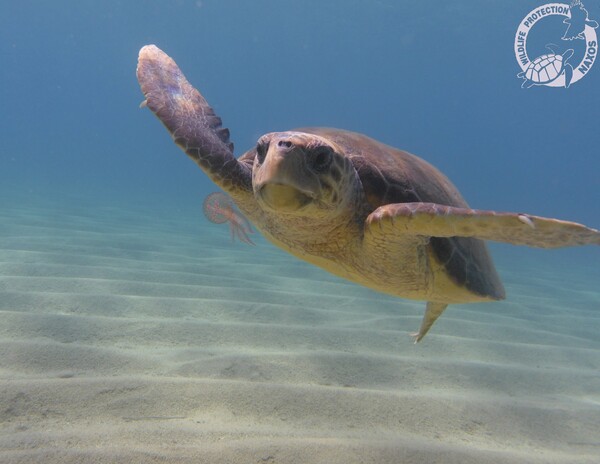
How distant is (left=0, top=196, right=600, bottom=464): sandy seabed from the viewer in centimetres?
212

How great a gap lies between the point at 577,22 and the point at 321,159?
43375mm

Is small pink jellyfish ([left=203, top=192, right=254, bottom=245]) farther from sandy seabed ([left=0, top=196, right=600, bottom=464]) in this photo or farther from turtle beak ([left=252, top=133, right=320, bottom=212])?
turtle beak ([left=252, top=133, right=320, bottom=212])

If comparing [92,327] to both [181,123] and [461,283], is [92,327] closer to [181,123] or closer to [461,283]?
[181,123]

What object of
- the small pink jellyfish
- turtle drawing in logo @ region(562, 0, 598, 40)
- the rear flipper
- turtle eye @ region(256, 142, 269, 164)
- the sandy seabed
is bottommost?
the sandy seabed

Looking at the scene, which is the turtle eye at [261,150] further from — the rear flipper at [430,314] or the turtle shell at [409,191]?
the rear flipper at [430,314]

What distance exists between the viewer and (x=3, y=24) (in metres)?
88.8

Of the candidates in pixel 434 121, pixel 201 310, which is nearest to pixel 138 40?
pixel 434 121

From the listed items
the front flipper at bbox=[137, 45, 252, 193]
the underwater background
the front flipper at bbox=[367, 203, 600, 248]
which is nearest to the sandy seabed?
the underwater background

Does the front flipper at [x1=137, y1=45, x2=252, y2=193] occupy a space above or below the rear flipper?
above

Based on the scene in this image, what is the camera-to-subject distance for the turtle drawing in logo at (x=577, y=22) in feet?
104

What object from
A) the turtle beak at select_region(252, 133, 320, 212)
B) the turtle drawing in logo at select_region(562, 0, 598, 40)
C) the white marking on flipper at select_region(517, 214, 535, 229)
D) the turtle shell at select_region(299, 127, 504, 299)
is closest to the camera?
the white marking on flipper at select_region(517, 214, 535, 229)

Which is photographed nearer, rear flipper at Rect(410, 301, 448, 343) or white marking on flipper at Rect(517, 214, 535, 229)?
white marking on flipper at Rect(517, 214, 535, 229)

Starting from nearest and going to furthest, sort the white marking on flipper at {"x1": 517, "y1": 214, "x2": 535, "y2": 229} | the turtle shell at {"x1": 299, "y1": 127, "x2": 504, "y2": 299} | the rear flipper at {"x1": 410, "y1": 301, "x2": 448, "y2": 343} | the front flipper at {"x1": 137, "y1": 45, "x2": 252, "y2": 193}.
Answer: the white marking on flipper at {"x1": 517, "y1": 214, "x2": 535, "y2": 229}, the turtle shell at {"x1": 299, "y1": 127, "x2": 504, "y2": 299}, the front flipper at {"x1": 137, "y1": 45, "x2": 252, "y2": 193}, the rear flipper at {"x1": 410, "y1": 301, "x2": 448, "y2": 343}

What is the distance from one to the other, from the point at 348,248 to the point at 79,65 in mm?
143383
